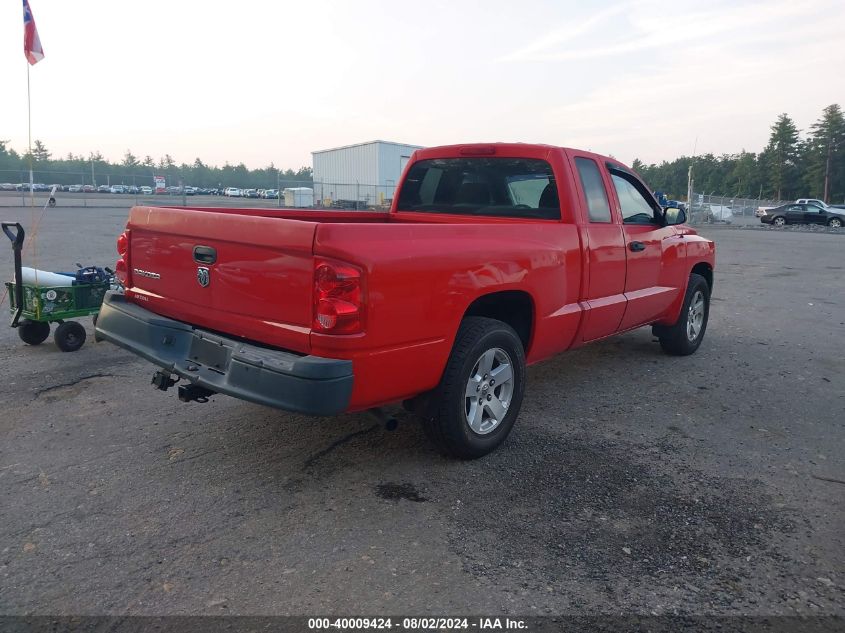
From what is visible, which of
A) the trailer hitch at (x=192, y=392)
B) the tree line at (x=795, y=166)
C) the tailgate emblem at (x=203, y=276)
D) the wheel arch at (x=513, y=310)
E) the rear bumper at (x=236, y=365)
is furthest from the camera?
the tree line at (x=795, y=166)

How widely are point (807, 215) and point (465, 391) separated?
4106cm

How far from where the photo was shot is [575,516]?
326cm

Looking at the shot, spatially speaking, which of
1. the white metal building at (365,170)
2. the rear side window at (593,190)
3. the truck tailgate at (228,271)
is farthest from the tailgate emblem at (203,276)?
the white metal building at (365,170)

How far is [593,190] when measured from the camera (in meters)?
4.95

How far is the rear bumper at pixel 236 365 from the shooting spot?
2.99 metres

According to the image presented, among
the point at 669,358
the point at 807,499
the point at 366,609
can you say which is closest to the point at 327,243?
the point at 366,609

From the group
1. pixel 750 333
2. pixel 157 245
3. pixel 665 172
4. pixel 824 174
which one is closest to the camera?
pixel 157 245

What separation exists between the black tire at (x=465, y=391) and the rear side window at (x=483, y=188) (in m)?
1.25

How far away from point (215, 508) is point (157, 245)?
5.33 feet

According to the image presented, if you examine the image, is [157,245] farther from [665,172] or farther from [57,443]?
[665,172]

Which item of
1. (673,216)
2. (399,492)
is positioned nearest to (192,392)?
(399,492)

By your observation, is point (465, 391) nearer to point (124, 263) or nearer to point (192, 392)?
point (192, 392)

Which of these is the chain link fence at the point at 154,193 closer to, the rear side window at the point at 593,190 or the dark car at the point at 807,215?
the rear side window at the point at 593,190

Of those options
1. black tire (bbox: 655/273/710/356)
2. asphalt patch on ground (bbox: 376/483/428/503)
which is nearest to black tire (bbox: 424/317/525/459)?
asphalt patch on ground (bbox: 376/483/428/503)
